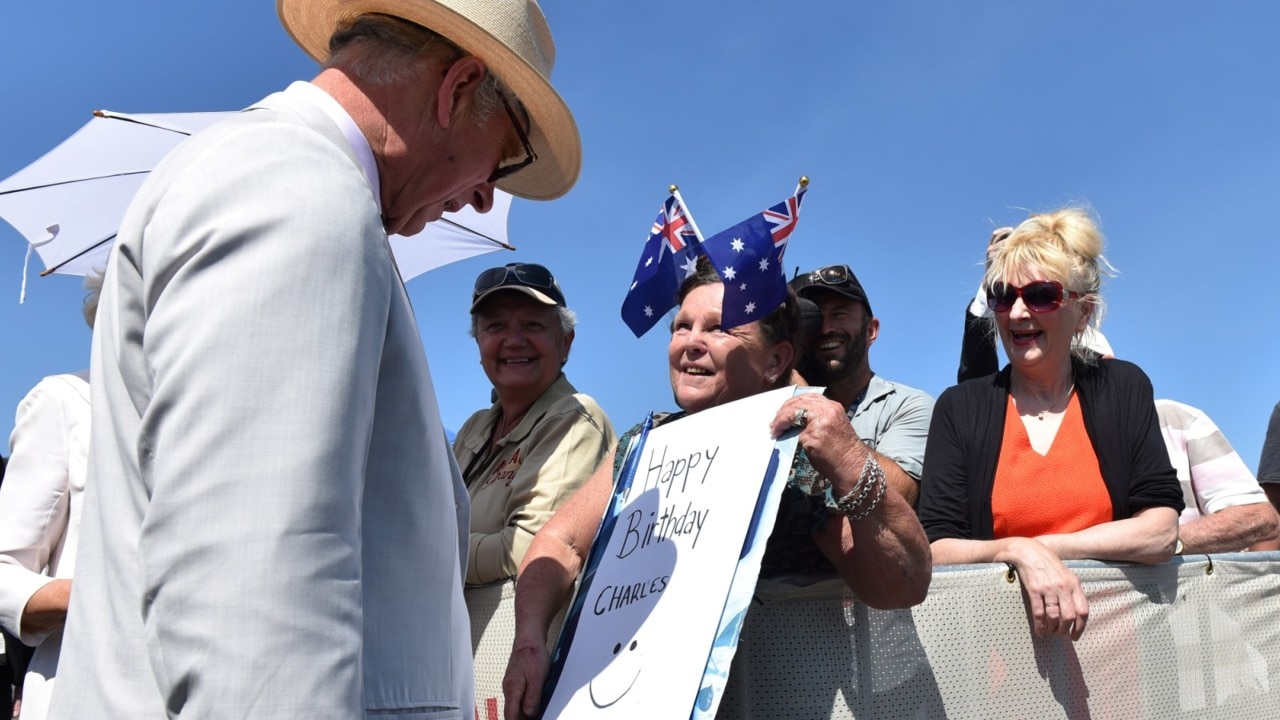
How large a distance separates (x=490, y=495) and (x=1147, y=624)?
7.26 feet

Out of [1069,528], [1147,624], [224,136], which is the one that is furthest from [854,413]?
[224,136]

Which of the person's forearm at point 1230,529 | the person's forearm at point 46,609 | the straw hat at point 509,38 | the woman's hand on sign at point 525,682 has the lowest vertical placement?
the woman's hand on sign at point 525,682

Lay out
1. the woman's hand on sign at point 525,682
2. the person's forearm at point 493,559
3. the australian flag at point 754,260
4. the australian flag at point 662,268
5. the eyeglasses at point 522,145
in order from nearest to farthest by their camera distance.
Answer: the eyeglasses at point 522,145, the woman's hand on sign at point 525,682, the australian flag at point 754,260, the australian flag at point 662,268, the person's forearm at point 493,559

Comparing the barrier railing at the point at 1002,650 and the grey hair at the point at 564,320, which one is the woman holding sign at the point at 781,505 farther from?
the grey hair at the point at 564,320

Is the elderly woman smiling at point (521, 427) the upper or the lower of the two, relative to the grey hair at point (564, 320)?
lower

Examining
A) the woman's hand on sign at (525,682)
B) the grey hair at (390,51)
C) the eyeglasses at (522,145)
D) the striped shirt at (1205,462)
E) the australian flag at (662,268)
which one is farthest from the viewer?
the striped shirt at (1205,462)

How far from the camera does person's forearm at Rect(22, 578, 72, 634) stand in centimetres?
255

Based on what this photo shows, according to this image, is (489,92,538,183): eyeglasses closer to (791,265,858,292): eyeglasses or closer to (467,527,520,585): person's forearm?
(467,527,520,585): person's forearm

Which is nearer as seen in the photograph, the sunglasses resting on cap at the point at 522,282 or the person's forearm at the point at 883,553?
the person's forearm at the point at 883,553

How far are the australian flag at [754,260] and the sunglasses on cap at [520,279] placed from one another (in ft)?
5.39

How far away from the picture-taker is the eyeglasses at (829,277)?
178 inches

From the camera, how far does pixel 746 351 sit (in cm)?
301

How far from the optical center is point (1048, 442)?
3350 mm

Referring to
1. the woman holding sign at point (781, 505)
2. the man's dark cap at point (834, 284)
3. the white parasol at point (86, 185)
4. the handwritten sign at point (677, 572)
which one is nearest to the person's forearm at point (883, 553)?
the woman holding sign at point (781, 505)
